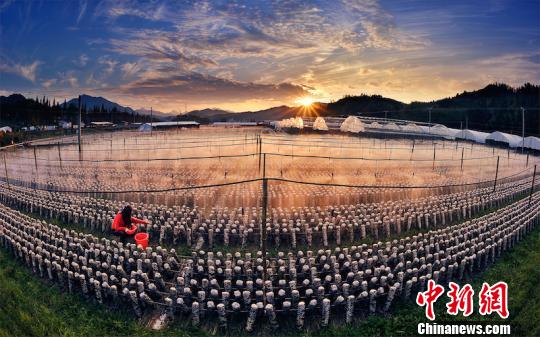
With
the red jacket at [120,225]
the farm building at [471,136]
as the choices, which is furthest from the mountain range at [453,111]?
the red jacket at [120,225]

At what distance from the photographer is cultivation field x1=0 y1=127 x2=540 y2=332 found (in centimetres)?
829

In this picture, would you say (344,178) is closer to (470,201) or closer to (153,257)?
(470,201)

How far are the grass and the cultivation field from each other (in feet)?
0.82

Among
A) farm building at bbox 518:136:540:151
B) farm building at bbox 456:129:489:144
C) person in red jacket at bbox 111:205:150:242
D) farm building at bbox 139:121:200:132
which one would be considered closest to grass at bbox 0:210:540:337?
person in red jacket at bbox 111:205:150:242

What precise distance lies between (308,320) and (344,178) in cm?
1483

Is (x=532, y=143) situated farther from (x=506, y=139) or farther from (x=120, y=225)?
(x=120, y=225)

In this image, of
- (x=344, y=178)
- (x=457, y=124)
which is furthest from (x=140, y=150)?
(x=457, y=124)

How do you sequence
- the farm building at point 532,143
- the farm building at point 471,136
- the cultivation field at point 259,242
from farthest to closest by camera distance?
the farm building at point 471,136 < the farm building at point 532,143 < the cultivation field at point 259,242

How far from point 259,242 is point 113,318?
16.1 feet

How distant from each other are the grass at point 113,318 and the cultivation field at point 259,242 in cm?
25

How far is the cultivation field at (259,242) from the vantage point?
27.2 feet

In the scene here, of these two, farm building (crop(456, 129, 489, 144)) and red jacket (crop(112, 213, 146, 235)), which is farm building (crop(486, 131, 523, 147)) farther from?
red jacket (crop(112, 213, 146, 235))

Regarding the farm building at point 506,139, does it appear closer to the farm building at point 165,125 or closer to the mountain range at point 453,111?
the mountain range at point 453,111

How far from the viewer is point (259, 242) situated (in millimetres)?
11836
